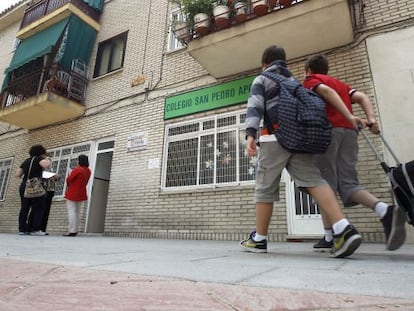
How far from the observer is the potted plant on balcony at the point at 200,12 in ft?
19.0

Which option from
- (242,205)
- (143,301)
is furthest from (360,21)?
(143,301)

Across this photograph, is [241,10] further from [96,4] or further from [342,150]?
[96,4]

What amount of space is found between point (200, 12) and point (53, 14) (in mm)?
5198

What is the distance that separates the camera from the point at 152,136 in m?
7.01

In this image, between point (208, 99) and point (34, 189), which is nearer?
point (34, 189)

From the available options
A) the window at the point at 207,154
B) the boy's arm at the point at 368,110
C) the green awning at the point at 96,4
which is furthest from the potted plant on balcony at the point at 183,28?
the green awning at the point at 96,4

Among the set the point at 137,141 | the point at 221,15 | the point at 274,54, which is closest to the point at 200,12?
the point at 221,15

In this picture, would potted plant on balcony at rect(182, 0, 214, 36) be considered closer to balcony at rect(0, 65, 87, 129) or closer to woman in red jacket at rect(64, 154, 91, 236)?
woman in red jacket at rect(64, 154, 91, 236)

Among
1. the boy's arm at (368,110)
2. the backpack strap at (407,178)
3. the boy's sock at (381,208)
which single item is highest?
the boy's arm at (368,110)

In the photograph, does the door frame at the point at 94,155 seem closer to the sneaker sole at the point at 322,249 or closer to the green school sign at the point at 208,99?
the green school sign at the point at 208,99

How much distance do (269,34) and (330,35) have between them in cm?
101

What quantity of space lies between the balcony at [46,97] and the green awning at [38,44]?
0.54 m

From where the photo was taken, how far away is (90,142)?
8141 millimetres

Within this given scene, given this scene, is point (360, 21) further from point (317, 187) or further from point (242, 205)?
point (317, 187)
